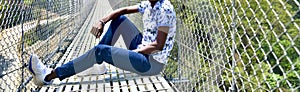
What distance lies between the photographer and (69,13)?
16.1 feet

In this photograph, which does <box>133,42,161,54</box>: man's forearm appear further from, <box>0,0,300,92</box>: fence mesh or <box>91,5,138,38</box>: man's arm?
<box>91,5,138,38</box>: man's arm

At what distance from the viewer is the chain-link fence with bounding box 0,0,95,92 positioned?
1.88m

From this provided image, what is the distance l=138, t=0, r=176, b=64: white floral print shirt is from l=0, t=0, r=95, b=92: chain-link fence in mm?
588

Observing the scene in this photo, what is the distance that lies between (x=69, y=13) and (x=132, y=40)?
9.50 feet

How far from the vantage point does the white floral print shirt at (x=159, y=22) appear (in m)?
1.78

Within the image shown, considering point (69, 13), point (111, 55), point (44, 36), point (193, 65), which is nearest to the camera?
point (111, 55)

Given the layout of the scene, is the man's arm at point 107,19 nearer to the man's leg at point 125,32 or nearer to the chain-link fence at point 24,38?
the man's leg at point 125,32

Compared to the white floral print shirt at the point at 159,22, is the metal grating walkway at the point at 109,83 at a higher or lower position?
lower

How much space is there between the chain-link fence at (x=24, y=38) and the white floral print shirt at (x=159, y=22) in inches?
23.2

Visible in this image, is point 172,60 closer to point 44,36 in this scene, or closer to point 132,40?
point 132,40

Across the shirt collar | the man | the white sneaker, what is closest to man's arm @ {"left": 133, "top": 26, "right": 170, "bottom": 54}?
Result: the man

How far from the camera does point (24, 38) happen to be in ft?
6.92

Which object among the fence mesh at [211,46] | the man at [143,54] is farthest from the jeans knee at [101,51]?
the fence mesh at [211,46]

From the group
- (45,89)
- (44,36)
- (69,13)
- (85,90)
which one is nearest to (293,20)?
(85,90)
